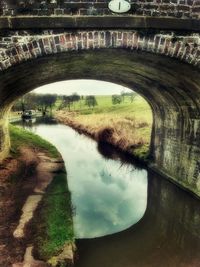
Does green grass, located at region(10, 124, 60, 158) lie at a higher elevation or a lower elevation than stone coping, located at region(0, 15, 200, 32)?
lower

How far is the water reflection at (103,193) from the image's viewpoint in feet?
37.8

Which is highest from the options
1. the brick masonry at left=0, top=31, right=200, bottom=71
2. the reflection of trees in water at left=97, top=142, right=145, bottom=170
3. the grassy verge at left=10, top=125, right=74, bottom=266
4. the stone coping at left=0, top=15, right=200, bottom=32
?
the stone coping at left=0, top=15, right=200, bottom=32

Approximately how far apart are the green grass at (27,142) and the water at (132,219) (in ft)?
9.74

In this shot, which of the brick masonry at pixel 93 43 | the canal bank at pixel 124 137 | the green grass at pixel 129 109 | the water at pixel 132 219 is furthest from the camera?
the green grass at pixel 129 109

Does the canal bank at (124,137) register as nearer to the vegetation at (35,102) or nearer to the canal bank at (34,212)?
the canal bank at (34,212)

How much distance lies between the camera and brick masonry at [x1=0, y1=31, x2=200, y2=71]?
746cm

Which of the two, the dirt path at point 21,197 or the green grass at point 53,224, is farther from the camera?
the green grass at point 53,224

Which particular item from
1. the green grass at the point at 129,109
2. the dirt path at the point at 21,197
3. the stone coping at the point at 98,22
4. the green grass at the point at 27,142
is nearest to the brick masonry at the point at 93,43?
the stone coping at the point at 98,22

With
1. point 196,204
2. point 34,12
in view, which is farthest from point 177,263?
point 34,12

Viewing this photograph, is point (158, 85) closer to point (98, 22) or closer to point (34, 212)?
point (98, 22)

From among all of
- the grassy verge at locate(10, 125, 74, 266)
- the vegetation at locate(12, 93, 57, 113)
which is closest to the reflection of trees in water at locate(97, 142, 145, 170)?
the grassy verge at locate(10, 125, 74, 266)

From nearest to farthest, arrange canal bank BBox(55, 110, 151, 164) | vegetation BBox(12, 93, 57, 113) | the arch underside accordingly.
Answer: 1. the arch underside
2. canal bank BBox(55, 110, 151, 164)
3. vegetation BBox(12, 93, 57, 113)

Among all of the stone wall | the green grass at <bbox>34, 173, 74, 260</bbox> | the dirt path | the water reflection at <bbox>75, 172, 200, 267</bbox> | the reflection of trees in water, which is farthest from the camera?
the reflection of trees in water

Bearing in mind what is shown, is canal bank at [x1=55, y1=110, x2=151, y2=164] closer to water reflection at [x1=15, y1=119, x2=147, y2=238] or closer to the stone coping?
water reflection at [x1=15, y1=119, x2=147, y2=238]
